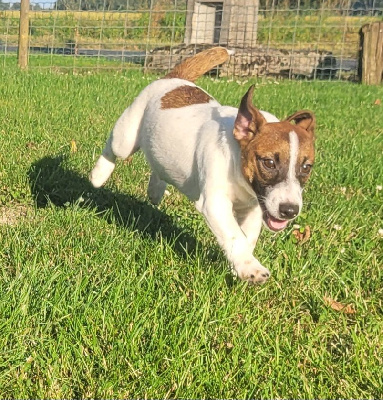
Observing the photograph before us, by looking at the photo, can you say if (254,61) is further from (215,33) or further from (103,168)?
(103,168)

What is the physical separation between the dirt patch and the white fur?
552mm

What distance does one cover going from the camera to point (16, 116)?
6680 mm

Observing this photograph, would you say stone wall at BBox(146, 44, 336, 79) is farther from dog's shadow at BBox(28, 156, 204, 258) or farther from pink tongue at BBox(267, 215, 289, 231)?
pink tongue at BBox(267, 215, 289, 231)

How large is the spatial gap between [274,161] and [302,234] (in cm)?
105

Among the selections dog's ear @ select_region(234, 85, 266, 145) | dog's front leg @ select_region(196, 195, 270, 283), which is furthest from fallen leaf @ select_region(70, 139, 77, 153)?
dog's ear @ select_region(234, 85, 266, 145)

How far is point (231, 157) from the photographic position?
11.3ft

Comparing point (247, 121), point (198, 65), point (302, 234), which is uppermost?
point (198, 65)

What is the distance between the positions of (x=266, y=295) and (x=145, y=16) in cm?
1705

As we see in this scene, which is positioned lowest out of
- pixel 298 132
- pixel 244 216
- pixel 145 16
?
pixel 244 216

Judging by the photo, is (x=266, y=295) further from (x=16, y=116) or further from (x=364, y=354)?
(x=16, y=116)

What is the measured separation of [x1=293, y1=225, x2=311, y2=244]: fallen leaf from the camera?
4051 mm

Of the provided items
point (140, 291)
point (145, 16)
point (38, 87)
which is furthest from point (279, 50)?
point (140, 291)

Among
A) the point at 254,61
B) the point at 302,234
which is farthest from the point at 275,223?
the point at 254,61

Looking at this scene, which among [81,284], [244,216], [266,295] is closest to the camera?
[81,284]
